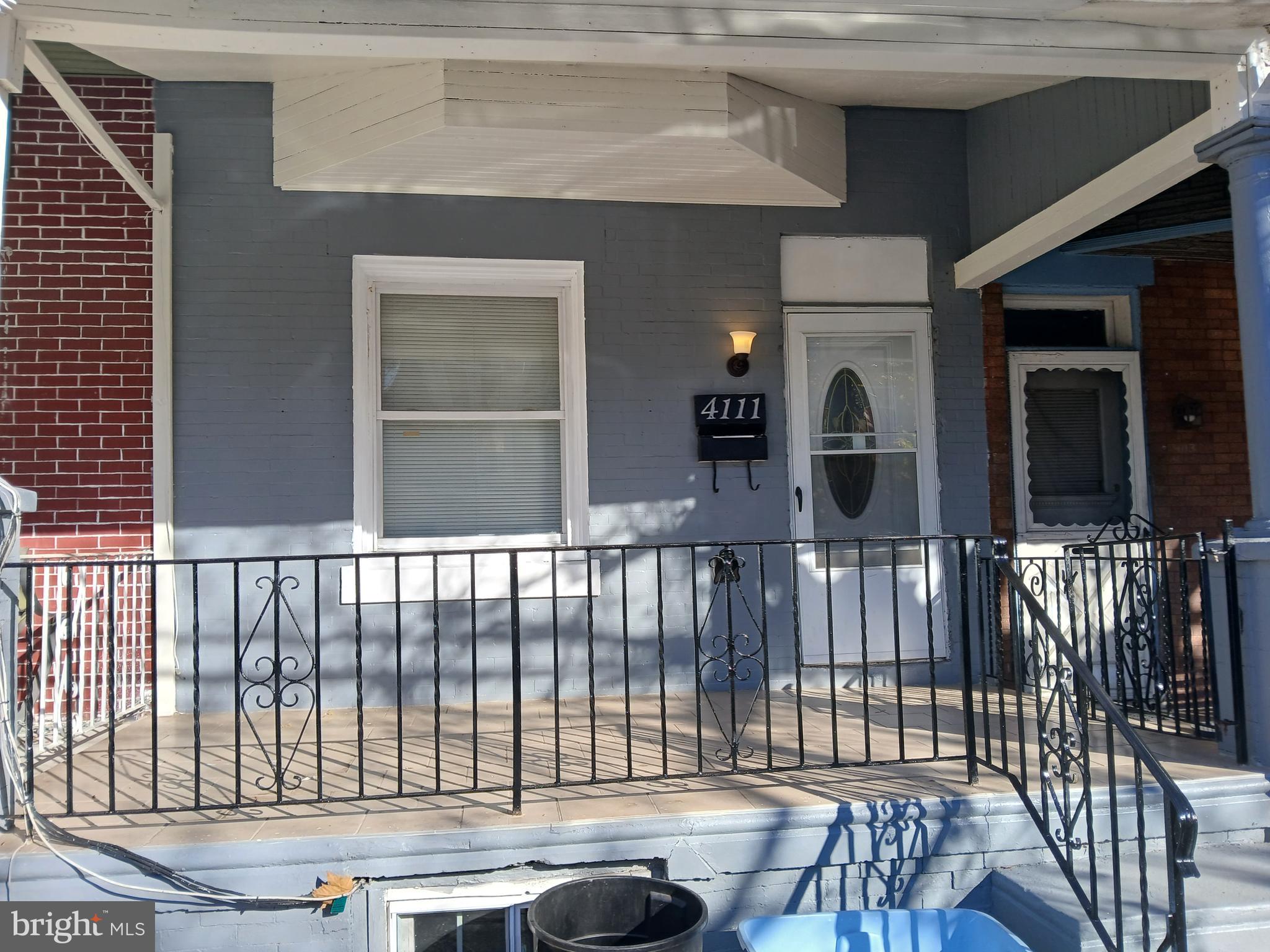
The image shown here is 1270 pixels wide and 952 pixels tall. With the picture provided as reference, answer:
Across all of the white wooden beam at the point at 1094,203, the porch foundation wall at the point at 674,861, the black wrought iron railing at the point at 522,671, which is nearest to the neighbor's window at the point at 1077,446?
the black wrought iron railing at the point at 522,671

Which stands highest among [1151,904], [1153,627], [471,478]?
[471,478]

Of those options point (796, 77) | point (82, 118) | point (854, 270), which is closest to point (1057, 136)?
point (854, 270)

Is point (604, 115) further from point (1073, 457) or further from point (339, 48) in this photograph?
point (1073, 457)

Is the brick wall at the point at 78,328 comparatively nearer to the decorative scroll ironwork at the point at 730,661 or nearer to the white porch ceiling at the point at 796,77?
the white porch ceiling at the point at 796,77

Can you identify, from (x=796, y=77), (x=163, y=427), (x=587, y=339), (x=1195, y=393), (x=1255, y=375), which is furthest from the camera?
(x=1195, y=393)

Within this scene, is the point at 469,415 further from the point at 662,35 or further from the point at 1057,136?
the point at 1057,136

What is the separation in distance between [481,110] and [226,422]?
206 centimetres

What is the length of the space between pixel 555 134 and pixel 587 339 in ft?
3.79

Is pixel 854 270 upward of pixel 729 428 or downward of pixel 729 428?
upward

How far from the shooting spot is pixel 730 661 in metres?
3.15

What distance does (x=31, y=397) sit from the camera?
4.57 meters

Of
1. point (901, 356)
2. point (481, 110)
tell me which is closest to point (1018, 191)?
point (901, 356)

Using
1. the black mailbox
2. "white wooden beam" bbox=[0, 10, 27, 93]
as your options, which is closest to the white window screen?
the black mailbox

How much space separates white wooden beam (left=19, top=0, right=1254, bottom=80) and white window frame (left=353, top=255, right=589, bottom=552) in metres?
1.77
